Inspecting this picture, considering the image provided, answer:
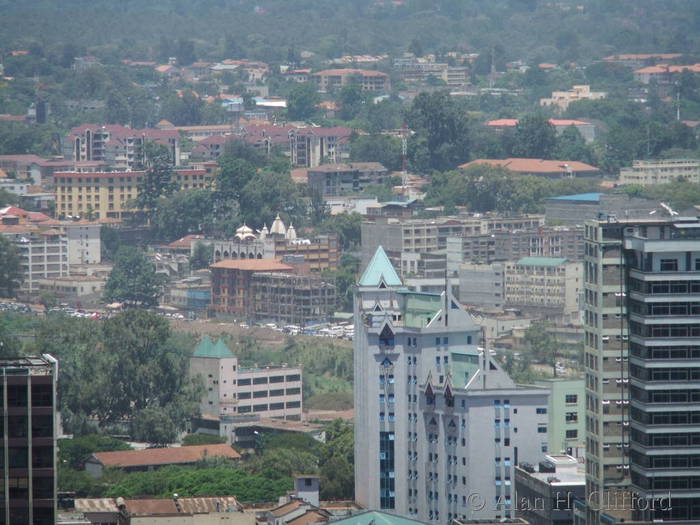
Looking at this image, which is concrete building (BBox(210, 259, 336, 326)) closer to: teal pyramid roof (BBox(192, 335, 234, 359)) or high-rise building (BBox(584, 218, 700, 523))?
teal pyramid roof (BBox(192, 335, 234, 359))

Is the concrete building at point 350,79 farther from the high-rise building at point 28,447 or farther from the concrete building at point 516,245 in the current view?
the high-rise building at point 28,447

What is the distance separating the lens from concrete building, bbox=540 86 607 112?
15625cm

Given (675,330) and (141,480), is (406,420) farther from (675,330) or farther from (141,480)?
(675,330)

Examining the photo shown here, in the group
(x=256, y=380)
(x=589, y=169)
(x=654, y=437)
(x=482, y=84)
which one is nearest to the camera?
(x=654, y=437)

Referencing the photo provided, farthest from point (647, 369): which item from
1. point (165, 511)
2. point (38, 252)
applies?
point (38, 252)

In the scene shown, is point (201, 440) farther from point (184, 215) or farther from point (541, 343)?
point (184, 215)

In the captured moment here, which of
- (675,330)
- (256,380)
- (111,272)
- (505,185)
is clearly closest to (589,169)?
(505,185)

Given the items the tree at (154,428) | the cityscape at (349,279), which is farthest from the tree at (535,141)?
the tree at (154,428)

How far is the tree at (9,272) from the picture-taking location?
102562 mm

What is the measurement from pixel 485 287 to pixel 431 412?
131 feet

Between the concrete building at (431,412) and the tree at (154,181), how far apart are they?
190ft

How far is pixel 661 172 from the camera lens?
120 metres

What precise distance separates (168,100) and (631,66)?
109ft

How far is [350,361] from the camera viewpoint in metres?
86.2
